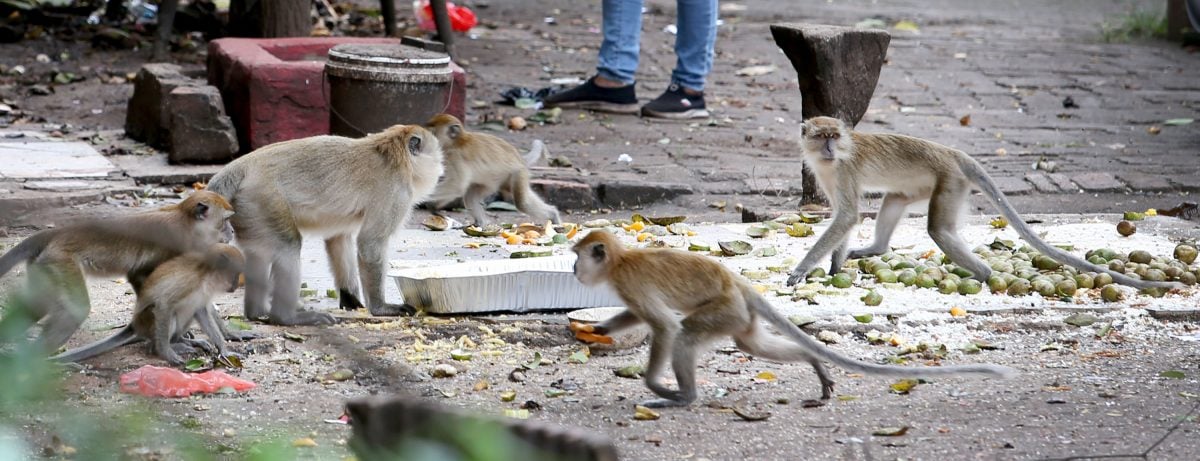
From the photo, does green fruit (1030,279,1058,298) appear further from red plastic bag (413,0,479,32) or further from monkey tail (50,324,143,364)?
red plastic bag (413,0,479,32)

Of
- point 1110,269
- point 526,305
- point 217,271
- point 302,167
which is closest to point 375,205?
point 302,167

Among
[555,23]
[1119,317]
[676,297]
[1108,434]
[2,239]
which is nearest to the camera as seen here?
[1108,434]

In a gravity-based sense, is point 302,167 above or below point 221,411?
above

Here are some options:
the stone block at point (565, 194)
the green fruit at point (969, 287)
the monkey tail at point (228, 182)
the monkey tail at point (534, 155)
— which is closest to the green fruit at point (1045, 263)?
the green fruit at point (969, 287)

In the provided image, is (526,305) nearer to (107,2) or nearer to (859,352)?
(859,352)

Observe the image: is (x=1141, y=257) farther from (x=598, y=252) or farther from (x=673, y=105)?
(x=673, y=105)

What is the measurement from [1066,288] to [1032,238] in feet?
0.88

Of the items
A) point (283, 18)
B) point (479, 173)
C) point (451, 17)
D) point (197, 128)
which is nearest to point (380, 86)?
point (479, 173)

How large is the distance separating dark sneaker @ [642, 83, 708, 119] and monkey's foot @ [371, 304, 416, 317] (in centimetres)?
509

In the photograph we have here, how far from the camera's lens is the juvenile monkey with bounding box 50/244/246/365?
13.9ft

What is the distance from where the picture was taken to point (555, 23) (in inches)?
568

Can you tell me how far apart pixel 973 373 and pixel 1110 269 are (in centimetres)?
210

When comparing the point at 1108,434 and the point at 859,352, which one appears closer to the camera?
the point at 1108,434

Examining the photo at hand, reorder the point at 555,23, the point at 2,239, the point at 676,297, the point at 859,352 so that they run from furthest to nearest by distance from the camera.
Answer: the point at 555,23, the point at 2,239, the point at 859,352, the point at 676,297
